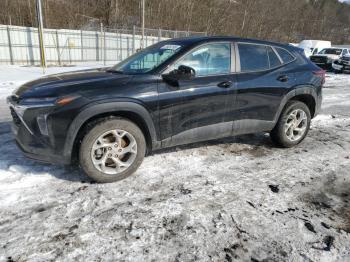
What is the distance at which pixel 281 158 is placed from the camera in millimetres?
4449

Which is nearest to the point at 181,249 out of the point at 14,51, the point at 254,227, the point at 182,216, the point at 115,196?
the point at 182,216

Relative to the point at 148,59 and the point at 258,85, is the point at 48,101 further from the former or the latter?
the point at 258,85

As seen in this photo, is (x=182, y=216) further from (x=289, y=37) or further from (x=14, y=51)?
(x=289, y=37)

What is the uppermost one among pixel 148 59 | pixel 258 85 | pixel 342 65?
pixel 148 59

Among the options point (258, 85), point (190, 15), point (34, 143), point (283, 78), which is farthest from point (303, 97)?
point (190, 15)

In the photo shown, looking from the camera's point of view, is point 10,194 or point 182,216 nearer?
point 182,216

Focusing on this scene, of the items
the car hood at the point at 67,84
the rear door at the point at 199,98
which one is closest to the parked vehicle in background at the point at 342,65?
the rear door at the point at 199,98

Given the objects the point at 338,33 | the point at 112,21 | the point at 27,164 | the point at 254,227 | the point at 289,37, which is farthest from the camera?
the point at 338,33

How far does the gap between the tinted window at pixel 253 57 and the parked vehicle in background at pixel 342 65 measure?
16579 millimetres

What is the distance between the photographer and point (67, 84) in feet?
11.0

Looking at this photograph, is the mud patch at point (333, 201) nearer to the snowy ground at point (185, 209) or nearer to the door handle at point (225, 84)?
the snowy ground at point (185, 209)

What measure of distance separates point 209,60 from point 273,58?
3.96ft

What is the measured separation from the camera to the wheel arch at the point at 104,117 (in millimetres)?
3207

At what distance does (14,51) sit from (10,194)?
57.3 feet
